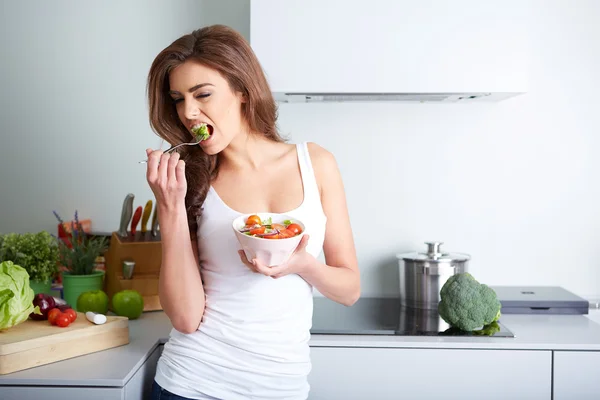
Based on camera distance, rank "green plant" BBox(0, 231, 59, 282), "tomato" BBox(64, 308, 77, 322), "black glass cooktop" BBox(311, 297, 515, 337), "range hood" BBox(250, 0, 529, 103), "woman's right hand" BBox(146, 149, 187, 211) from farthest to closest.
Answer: "green plant" BBox(0, 231, 59, 282) → "range hood" BBox(250, 0, 529, 103) → "black glass cooktop" BBox(311, 297, 515, 337) → "tomato" BBox(64, 308, 77, 322) → "woman's right hand" BBox(146, 149, 187, 211)

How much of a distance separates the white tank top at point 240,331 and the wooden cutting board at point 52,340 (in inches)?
Result: 12.1

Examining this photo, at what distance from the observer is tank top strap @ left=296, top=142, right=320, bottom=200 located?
61.6 inches

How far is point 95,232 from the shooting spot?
254 centimetres

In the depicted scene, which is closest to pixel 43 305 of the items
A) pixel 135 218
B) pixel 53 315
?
pixel 53 315

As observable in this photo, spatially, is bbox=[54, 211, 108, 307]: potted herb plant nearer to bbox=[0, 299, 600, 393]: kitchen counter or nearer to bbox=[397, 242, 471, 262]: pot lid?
bbox=[0, 299, 600, 393]: kitchen counter

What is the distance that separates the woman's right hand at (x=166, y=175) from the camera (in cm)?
141

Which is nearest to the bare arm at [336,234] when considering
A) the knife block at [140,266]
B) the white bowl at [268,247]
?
the white bowl at [268,247]

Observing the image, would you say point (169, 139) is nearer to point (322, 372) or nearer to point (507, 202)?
point (322, 372)

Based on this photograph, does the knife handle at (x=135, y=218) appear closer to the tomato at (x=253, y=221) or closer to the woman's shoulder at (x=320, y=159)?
the woman's shoulder at (x=320, y=159)

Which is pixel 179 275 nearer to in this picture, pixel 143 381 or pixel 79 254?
pixel 143 381

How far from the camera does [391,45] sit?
81.4 inches

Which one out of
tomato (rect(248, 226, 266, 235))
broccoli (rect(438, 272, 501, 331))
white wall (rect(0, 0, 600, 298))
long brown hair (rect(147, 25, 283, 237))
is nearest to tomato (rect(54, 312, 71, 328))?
long brown hair (rect(147, 25, 283, 237))

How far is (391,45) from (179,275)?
1017mm

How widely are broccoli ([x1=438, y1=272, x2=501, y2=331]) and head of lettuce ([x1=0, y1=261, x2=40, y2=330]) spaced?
1152 mm
